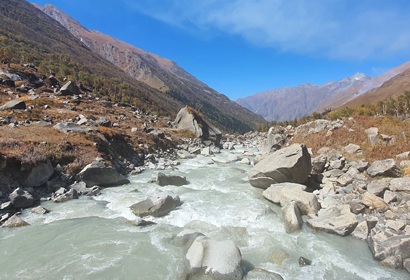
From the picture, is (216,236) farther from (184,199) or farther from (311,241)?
(184,199)

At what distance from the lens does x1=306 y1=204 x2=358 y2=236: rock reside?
1466 cm

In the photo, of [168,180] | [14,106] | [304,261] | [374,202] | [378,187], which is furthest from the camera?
[14,106]

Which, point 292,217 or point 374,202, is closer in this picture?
point 292,217

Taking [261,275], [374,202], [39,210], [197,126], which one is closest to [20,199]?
[39,210]

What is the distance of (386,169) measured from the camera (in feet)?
65.2

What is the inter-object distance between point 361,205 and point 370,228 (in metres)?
2.37

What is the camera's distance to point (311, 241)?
14039 mm

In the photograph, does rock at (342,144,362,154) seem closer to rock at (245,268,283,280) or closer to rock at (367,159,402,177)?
rock at (367,159,402,177)

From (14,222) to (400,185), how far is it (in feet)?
Result: 75.9

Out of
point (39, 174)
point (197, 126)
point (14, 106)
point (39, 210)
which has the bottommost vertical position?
point (39, 210)

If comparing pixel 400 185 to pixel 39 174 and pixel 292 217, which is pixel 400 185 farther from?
pixel 39 174

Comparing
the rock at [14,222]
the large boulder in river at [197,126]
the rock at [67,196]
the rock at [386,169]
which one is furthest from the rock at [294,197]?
the large boulder in river at [197,126]

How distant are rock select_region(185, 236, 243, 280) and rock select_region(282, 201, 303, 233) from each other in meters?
4.92

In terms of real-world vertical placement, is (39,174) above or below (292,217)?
above
